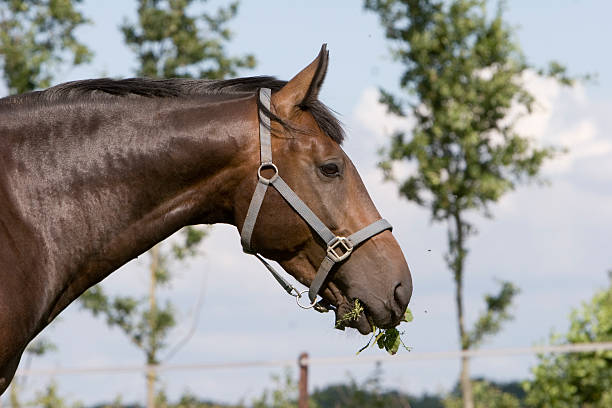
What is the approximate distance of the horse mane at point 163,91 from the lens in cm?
322

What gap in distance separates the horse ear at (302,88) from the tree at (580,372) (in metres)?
5.70

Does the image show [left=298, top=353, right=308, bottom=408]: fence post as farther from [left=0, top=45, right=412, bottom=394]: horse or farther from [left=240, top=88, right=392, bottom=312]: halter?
[left=240, top=88, right=392, bottom=312]: halter

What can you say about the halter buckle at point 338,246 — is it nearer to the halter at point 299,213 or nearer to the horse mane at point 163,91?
the halter at point 299,213

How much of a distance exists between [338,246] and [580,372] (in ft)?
18.3

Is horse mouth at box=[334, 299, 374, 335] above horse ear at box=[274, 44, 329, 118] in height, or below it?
below

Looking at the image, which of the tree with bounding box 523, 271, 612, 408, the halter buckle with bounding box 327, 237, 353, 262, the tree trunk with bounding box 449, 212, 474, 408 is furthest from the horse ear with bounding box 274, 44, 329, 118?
the tree trunk with bounding box 449, 212, 474, 408

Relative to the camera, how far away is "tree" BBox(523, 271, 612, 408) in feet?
26.0

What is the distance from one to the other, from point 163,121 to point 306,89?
58 cm

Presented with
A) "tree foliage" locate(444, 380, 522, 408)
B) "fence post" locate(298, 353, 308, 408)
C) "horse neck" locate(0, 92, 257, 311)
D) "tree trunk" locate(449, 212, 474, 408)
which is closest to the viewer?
"horse neck" locate(0, 92, 257, 311)

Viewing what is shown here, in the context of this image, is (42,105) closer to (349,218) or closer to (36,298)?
(36,298)

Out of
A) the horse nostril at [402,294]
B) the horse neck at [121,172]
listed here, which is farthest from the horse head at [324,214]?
the horse neck at [121,172]

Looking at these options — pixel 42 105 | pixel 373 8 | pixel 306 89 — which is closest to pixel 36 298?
pixel 42 105

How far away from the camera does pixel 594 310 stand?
8445mm

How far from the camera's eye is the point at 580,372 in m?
7.91
